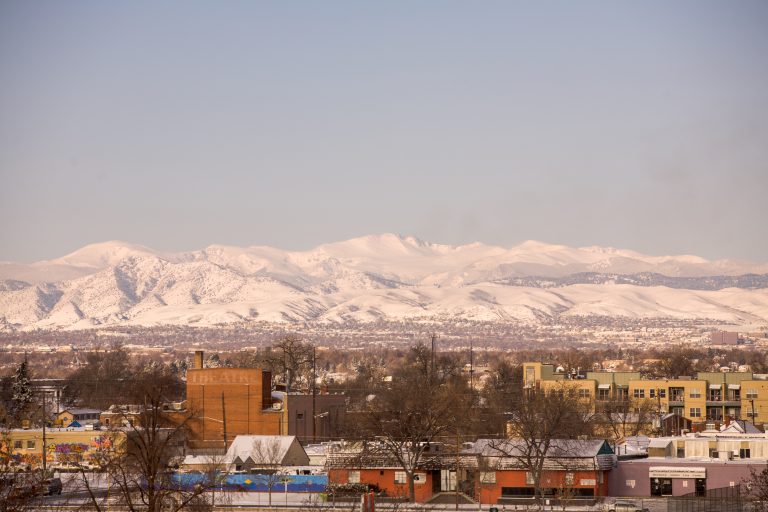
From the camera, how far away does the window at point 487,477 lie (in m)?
62.6

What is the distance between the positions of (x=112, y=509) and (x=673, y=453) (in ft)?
94.2

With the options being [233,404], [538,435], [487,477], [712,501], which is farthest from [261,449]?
[712,501]

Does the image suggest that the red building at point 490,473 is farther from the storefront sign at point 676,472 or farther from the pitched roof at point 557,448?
the storefront sign at point 676,472

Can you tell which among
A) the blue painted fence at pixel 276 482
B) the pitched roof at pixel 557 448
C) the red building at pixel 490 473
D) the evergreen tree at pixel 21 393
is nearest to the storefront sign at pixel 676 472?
the red building at pixel 490 473

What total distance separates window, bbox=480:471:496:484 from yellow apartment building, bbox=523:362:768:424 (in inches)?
1721

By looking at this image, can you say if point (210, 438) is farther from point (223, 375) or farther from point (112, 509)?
point (112, 509)

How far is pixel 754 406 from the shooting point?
109812 mm

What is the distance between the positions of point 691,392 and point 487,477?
53433 millimetres

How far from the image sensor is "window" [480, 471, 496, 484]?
62562mm

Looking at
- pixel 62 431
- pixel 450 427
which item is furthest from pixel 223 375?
pixel 450 427

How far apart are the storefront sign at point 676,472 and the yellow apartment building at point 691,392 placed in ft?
135

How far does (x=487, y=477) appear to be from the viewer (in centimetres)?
6259

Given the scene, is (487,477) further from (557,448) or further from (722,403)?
(722,403)

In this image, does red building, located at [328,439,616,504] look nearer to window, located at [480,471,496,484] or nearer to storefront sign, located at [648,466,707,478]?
window, located at [480,471,496,484]
